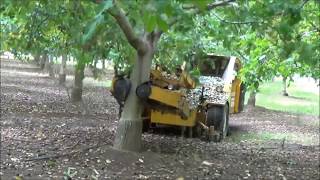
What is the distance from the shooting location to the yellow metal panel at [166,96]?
1064 cm

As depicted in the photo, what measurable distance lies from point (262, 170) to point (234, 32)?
2.44 m

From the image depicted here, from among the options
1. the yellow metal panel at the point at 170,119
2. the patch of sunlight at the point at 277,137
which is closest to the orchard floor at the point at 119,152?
the patch of sunlight at the point at 277,137

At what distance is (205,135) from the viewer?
12836 millimetres

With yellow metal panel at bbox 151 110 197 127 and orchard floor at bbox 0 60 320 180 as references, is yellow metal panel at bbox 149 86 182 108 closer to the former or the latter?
orchard floor at bbox 0 60 320 180

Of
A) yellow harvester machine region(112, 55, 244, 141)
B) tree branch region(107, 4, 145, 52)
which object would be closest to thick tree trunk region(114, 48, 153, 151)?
yellow harvester machine region(112, 55, 244, 141)

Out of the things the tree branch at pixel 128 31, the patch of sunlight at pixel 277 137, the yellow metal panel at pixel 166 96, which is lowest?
the patch of sunlight at pixel 277 137

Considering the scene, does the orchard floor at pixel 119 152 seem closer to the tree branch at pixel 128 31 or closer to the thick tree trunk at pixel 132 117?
the thick tree trunk at pixel 132 117

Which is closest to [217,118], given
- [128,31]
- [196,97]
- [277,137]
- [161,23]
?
[196,97]

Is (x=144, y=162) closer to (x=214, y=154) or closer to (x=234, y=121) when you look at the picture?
(x=214, y=154)

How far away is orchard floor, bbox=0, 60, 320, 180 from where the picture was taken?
839 centimetres

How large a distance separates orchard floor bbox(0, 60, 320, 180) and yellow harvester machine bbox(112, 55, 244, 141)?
436 mm

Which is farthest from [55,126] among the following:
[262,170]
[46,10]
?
[262,170]

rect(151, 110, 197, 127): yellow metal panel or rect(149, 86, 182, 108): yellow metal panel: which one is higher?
rect(149, 86, 182, 108): yellow metal panel

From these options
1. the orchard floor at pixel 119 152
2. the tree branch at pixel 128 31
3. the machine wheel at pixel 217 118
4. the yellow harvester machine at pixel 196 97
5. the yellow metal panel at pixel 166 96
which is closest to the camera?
the tree branch at pixel 128 31
